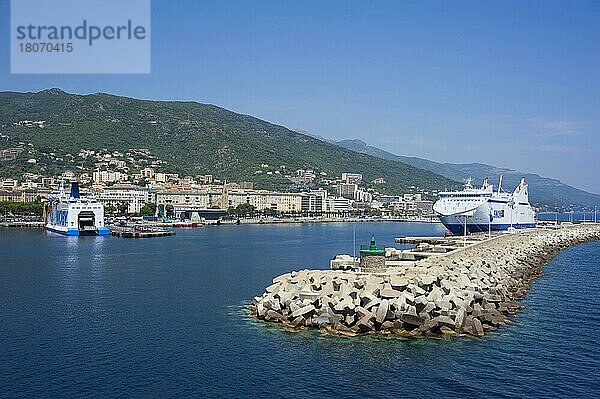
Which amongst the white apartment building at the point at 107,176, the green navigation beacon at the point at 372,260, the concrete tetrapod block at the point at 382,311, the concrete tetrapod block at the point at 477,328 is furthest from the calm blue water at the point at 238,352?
the white apartment building at the point at 107,176

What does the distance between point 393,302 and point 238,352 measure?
5.03 meters

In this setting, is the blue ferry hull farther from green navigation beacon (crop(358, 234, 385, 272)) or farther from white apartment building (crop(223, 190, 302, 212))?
white apartment building (crop(223, 190, 302, 212))

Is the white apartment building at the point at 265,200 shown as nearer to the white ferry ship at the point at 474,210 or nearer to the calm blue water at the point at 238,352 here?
the white ferry ship at the point at 474,210

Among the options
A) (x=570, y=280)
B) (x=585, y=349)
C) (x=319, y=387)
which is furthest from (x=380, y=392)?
(x=570, y=280)

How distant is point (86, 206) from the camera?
77.2 m

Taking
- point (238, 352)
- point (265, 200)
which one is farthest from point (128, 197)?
point (238, 352)

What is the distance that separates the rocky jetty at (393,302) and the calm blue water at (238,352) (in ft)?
2.42

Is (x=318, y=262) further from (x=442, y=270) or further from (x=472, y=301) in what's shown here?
(x=472, y=301)

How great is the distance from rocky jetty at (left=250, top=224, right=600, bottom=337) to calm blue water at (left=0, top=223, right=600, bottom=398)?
0.74m

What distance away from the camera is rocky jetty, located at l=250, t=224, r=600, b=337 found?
782 inches

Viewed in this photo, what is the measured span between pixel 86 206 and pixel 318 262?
43120 mm

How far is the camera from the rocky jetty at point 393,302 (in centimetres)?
1988

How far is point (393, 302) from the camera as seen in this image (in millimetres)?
20156

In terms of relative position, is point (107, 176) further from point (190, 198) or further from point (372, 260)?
point (372, 260)
